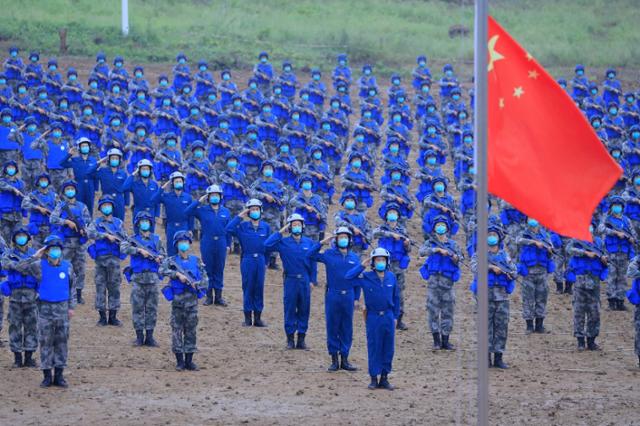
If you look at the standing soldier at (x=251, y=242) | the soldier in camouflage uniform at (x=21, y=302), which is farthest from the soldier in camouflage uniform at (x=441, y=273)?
the soldier in camouflage uniform at (x=21, y=302)

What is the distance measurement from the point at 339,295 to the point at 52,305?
388 centimetres

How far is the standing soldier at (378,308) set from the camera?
17.8 meters

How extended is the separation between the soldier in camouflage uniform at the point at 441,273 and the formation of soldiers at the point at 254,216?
1.0 inches

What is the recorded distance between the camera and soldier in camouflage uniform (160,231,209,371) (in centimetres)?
1834

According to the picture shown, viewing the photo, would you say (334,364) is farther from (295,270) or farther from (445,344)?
(445,344)

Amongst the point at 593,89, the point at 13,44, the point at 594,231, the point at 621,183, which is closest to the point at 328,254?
the point at 594,231

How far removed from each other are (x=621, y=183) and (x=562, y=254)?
4.79m

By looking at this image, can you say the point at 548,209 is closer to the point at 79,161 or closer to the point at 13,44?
the point at 79,161

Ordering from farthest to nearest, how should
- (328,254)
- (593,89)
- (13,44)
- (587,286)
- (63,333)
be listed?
(13,44)
(593,89)
(587,286)
(328,254)
(63,333)

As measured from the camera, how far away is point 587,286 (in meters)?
20.3

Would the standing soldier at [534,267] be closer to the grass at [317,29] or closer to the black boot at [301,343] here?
the black boot at [301,343]

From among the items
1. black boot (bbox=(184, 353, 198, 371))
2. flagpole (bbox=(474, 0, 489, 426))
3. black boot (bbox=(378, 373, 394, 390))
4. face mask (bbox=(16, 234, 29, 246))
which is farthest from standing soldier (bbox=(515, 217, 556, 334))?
flagpole (bbox=(474, 0, 489, 426))

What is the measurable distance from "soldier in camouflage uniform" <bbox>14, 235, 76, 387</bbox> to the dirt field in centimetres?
44

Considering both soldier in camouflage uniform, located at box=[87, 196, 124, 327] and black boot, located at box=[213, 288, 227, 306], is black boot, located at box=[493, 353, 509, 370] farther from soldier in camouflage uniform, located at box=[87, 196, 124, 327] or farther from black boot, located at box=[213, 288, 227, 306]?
soldier in camouflage uniform, located at box=[87, 196, 124, 327]
